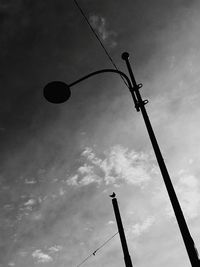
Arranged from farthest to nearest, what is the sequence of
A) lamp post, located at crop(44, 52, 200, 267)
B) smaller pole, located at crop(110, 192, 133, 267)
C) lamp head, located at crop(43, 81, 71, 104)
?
smaller pole, located at crop(110, 192, 133, 267) < lamp head, located at crop(43, 81, 71, 104) < lamp post, located at crop(44, 52, 200, 267)

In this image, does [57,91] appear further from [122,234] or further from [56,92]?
[122,234]

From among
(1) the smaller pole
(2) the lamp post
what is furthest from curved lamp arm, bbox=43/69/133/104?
(1) the smaller pole

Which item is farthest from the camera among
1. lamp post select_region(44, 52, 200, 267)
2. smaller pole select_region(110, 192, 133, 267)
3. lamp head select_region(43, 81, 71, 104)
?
smaller pole select_region(110, 192, 133, 267)

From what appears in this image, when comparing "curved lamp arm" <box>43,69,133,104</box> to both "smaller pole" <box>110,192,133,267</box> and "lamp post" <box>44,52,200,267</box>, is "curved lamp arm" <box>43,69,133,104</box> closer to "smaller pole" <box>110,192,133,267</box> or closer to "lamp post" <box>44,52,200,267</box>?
"lamp post" <box>44,52,200,267</box>

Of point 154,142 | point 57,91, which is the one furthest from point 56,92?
point 154,142

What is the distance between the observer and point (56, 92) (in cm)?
608

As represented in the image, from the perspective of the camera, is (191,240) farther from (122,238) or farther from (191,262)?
(122,238)

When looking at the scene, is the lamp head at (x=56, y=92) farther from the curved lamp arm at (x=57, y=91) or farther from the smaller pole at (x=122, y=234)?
the smaller pole at (x=122, y=234)

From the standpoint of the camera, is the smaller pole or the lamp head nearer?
the lamp head

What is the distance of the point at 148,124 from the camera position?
525cm

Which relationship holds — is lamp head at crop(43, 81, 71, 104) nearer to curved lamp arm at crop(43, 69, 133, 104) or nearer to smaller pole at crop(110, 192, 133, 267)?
curved lamp arm at crop(43, 69, 133, 104)

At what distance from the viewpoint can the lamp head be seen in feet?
19.7

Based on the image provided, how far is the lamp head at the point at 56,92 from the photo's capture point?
6020 millimetres

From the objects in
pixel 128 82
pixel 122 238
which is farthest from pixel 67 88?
pixel 122 238
